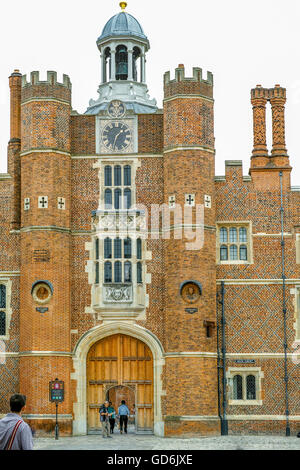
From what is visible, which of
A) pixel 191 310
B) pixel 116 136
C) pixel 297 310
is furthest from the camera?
pixel 116 136

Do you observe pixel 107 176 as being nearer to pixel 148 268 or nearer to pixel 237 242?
pixel 148 268

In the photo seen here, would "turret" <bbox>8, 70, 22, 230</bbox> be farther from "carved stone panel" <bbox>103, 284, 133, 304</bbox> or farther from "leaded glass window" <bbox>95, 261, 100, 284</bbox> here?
"carved stone panel" <bbox>103, 284, 133, 304</bbox>

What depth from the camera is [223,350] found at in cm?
2939

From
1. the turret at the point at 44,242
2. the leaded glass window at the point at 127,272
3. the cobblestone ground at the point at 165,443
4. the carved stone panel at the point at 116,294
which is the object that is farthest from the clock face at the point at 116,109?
the cobblestone ground at the point at 165,443

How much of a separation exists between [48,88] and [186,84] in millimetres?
4675

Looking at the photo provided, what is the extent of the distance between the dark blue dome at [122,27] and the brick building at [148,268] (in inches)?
145

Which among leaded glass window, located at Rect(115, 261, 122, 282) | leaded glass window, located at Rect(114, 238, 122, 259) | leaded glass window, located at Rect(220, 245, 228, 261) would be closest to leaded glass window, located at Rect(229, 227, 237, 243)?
leaded glass window, located at Rect(220, 245, 228, 261)

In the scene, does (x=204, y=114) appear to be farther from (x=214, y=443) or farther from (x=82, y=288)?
(x=214, y=443)

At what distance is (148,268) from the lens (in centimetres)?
2967

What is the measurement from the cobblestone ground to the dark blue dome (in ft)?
47.9

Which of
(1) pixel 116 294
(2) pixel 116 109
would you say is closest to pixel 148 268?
(1) pixel 116 294

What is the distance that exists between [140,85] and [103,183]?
4.85 metres
